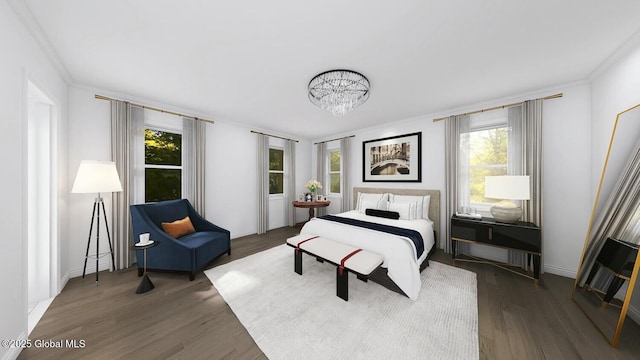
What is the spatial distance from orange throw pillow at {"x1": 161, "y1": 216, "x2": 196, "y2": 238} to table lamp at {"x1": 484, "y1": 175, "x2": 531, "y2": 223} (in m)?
4.63

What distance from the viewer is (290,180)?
558cm

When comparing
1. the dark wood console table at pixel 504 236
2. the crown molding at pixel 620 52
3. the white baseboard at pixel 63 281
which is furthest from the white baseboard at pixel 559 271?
the white baseboard at pixel 63 281

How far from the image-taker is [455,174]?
140 inches

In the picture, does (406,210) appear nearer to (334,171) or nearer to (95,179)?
(334,171)

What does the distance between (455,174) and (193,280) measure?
4.51 metres

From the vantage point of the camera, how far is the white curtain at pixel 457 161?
3514 mm

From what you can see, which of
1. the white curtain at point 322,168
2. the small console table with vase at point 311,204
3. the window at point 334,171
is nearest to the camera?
the small console table with vase at point 311,204

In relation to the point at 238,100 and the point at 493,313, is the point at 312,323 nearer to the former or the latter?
the point at 493,313

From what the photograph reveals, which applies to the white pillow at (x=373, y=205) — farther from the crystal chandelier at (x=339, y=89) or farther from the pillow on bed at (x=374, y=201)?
the crystal chandelier at (x=339, y=89)

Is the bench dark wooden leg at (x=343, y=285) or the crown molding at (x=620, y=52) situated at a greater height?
the crown molding at (x=620, y=52)

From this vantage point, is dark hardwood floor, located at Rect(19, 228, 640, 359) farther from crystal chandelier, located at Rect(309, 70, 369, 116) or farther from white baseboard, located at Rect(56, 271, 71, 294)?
crystal chandelier, located at Rect(309, 70, 369, 116)

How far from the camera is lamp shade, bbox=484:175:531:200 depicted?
260 centimetres

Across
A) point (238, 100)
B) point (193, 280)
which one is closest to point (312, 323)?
point (193, 280)

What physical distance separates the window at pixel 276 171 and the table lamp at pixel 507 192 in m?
4.46
